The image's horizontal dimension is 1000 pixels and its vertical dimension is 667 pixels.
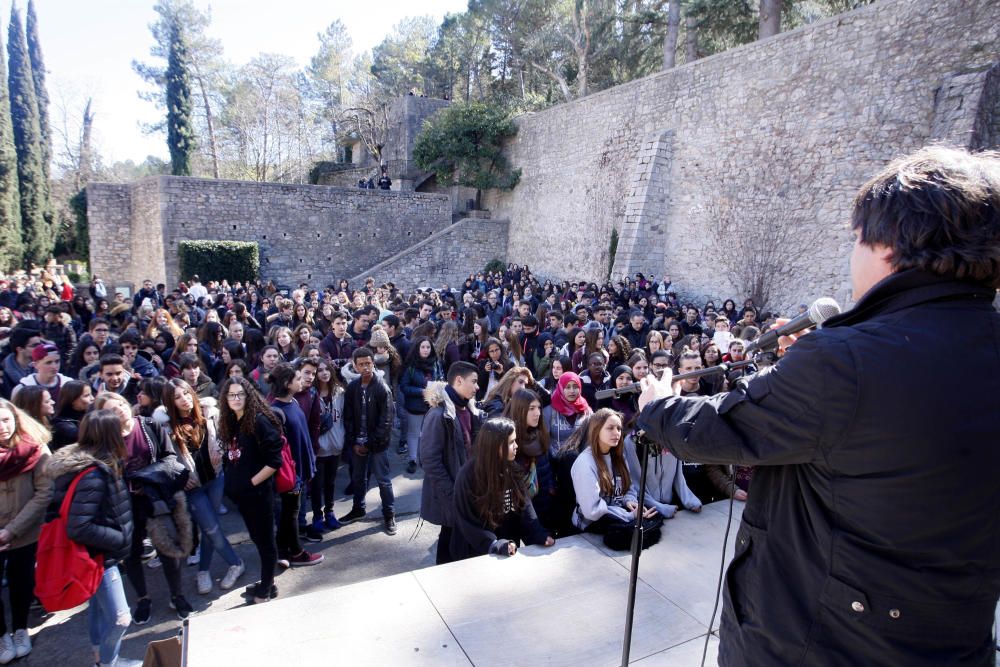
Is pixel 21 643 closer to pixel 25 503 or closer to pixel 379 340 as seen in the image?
pixel 25 503

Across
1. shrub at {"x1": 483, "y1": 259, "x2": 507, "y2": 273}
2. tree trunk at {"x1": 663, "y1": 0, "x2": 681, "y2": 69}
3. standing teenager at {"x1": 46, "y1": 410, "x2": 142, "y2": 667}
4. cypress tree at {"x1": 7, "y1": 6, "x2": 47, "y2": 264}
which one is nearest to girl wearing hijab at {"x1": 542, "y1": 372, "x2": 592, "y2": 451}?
standing teenager at {"x1": 46, "y1": 410, "x2": 142, "y2": 667}

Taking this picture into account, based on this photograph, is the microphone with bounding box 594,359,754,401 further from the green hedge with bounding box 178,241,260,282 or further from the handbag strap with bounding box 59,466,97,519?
the green hedge with bounding box 178,241,260,282

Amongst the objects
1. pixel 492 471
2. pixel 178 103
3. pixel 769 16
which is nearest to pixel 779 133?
pixel 769 16

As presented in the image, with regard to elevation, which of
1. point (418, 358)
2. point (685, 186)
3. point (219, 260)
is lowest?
point (418, 358)

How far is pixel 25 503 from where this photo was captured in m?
3.18

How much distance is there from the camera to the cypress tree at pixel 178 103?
25.8m

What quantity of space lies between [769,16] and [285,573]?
19.0 metres

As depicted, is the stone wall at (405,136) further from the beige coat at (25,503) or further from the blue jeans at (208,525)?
the beige coat at (25,503)

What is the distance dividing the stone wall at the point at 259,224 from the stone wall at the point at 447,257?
1606mm

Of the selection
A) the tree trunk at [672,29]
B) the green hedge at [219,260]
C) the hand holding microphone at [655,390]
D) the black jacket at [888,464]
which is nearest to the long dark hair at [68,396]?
the hand holding microphone at [655,390]

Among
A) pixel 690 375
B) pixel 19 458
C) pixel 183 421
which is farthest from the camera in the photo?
pixel 183 421

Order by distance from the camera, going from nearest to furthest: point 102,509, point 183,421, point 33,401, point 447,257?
point 102,509, point 33,401, point 183,421, point 447,257

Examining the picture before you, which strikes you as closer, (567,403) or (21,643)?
(21,643)

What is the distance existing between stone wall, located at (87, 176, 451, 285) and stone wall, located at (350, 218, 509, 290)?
1606mm
